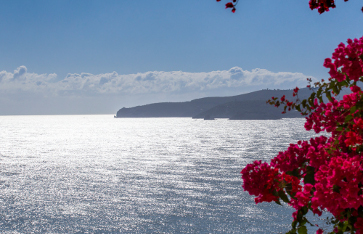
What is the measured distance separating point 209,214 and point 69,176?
83.8ft

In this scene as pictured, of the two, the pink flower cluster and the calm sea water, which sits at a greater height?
the pink flower cluster

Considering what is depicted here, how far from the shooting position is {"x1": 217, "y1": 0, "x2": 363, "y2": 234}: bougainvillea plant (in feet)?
11.6

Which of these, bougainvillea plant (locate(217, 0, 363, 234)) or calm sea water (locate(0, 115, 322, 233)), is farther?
calm sea water (locate(0, 115, 322, 233))

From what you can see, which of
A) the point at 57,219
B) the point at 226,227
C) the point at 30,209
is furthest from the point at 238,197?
the point at 30,209

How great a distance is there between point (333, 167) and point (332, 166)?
0.08 ft

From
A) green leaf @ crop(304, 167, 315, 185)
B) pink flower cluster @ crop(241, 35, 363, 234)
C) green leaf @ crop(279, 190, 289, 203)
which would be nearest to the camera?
pink flower cluster @ crop(241, 35, 363, 234)

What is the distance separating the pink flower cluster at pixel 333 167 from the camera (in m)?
3.50

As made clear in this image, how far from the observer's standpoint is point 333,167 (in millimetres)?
3600

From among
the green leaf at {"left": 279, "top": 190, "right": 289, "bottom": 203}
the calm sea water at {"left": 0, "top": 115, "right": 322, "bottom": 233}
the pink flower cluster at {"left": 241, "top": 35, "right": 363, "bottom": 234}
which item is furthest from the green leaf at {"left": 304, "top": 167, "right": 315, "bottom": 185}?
the calm sea water at {"left": 0, "top": 115, "right": 322, "bottom": 233}

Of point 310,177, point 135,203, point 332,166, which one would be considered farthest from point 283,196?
point 135,203

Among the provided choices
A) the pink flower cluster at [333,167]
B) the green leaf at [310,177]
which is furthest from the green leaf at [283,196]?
the green leaf at [310,177]

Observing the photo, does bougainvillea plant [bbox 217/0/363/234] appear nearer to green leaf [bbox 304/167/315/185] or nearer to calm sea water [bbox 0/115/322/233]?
green leaf [bbox 304/167/315/185]

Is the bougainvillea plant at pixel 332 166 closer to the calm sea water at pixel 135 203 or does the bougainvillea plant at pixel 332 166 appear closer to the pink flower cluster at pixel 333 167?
the pink flower cluster at pixel 333 167

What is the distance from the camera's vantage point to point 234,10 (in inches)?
183
